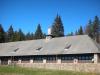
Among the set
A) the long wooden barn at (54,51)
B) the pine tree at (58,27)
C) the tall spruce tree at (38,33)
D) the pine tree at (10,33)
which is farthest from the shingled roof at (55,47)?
the tall spruce tree at (38,33)

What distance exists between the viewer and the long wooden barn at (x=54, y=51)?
4944 cm

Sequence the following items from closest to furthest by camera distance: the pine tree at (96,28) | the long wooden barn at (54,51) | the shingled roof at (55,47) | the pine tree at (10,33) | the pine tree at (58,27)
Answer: the long wooden barn at (54,51), the shingled roof at (55,47), the pine tree at (58,27), the pine tree at (96,28), the pine tree at (10,33)

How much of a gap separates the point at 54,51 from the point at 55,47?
2.12 m

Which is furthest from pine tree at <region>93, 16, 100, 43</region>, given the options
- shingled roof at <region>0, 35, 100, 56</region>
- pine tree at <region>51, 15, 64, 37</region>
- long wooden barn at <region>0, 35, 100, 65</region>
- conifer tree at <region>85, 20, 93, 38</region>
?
shingled roof at <region>0, 35, 100, 56</region>

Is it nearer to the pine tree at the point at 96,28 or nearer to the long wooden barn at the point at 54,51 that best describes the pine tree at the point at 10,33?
the pine tree at the point at 96,28

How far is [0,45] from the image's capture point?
2874 inches

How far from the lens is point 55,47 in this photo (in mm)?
56812

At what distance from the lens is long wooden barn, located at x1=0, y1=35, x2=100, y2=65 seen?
49438 mm

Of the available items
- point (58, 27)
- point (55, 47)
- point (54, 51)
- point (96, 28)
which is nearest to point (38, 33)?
point (58, 27)

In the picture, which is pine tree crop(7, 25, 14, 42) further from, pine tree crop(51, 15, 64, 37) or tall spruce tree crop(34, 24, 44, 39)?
pine tree crop(51, 15, 64, 37)

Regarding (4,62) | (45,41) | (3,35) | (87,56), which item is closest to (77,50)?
(87,56)

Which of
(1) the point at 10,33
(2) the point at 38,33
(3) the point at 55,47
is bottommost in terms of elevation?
(3) the point at 55,47

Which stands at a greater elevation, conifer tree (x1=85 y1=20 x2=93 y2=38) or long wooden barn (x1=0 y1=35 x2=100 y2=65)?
conifer tree (x1=85 y1=20 x2=93 y2=38)

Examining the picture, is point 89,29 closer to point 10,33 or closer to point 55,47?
point 10,33
